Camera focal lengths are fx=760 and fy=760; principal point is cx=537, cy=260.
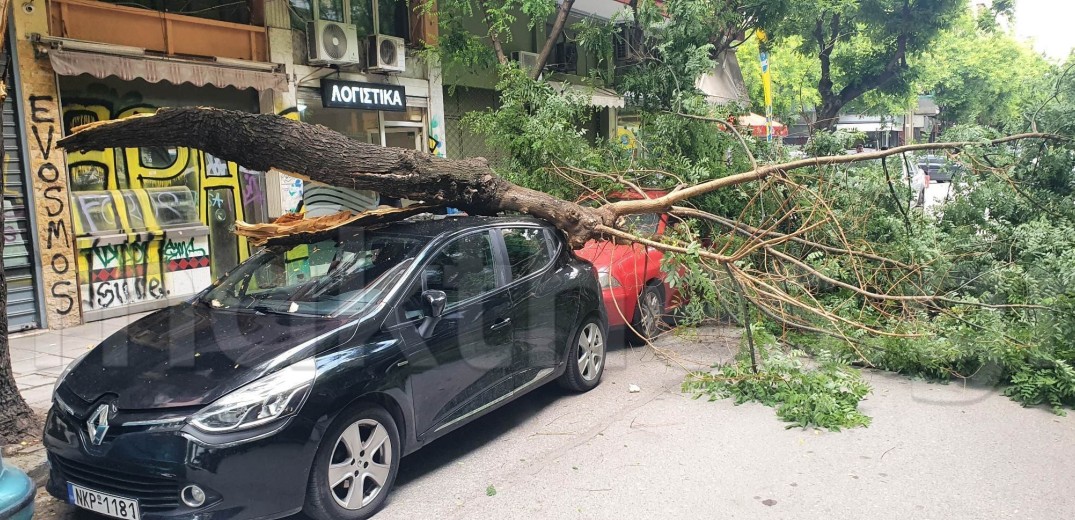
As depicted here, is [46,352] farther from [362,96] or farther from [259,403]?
[362,96]

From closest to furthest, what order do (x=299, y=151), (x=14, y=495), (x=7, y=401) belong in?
(x=14, y=495) < (x=7, y=401) < (x=299, y=151)

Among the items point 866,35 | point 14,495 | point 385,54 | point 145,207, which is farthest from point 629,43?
point 14,495

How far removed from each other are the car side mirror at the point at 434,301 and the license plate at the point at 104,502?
1.84 meters

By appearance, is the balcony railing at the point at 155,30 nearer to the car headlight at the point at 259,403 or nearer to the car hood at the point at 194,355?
the car hood at the point at 194,355

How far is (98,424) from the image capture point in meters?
3.78

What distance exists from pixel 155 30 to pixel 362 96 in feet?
11.0

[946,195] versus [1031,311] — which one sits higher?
[946,195]

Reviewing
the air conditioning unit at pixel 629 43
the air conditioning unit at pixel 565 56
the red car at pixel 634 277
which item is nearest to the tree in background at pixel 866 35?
the air conditioning unit at pixel 629 43

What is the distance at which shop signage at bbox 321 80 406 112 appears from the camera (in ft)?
38.8

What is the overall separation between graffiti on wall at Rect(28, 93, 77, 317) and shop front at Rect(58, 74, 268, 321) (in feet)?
0.66

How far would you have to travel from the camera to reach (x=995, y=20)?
16.8 m

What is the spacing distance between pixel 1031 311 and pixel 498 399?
482 centimetres

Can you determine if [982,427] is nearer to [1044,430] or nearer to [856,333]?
[1044,430]

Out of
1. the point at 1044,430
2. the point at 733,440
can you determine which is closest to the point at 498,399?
the point at 733,440
